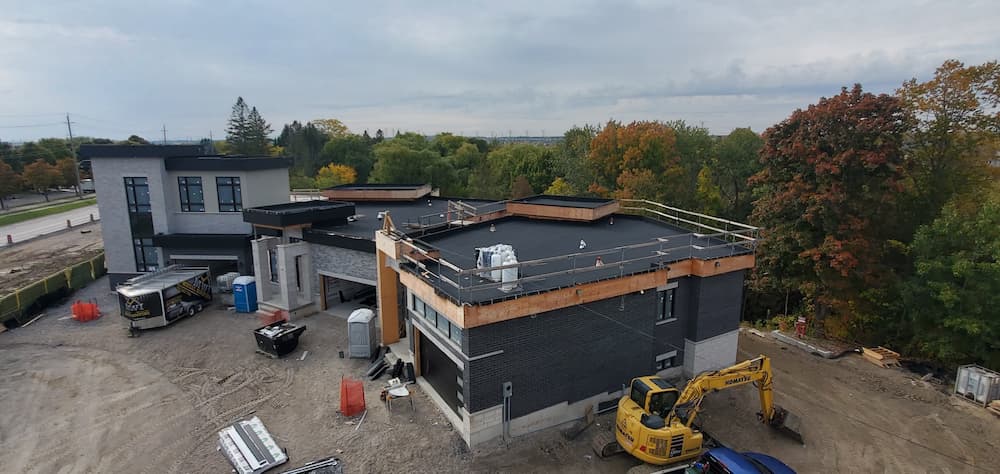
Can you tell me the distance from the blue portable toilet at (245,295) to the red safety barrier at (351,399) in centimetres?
1267

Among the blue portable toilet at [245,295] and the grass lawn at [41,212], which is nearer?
the blue portable toilet at [245,295]

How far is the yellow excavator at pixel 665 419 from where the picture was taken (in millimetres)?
13750

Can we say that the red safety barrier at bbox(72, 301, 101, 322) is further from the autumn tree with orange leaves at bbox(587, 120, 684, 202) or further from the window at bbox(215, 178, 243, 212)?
the autumn tree with orange leaves at bbox(587, 120, 684, 202)

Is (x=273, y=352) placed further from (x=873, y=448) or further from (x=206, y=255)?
(x=873, y=448)

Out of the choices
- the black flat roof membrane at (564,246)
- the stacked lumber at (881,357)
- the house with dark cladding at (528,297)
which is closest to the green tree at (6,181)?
the house with dark cladding at (528,297)

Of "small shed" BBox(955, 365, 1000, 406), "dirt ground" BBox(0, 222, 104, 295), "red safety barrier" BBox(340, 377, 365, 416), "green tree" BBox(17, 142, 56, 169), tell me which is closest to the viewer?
"red safety barrier" BBox(340, 377, 365, 416)

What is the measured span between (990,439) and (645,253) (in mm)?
12317

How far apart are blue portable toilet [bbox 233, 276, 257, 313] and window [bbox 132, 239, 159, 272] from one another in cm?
837

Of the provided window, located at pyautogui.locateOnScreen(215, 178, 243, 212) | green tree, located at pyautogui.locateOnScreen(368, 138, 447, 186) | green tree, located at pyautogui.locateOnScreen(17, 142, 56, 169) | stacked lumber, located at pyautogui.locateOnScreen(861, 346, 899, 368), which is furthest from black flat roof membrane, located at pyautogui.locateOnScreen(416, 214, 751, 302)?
green tree, located at pyautogui.locateOnScreen(17, 142, 56, 169)

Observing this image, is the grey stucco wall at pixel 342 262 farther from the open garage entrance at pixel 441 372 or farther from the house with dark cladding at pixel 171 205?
the open garage entrance at pixel 441 372

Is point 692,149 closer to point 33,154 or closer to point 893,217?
point 893,217

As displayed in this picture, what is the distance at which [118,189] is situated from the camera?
3003 cm

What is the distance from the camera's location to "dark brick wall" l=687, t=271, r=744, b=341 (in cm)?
1872

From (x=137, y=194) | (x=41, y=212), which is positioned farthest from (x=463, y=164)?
(x=137, y=194)
